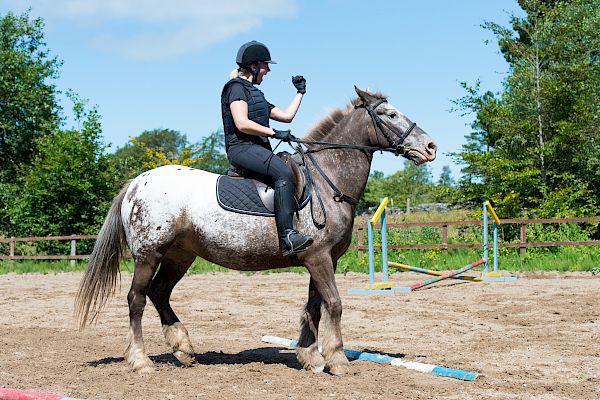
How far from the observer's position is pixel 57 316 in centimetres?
1041

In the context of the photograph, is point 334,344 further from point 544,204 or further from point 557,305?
point 544,204

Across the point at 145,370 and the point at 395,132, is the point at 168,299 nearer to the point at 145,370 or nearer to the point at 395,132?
the point at 145,370

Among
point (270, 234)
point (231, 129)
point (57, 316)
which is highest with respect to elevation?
point (231, 129)

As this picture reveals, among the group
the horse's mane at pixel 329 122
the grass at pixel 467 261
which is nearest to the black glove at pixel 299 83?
the horse's mane at pixel 329 122

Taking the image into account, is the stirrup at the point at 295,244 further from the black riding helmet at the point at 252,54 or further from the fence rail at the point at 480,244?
the fence rail at the point at 480,244

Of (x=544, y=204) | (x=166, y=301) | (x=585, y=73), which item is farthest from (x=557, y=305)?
(x=585, y=73)

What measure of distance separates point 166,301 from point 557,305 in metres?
6.34

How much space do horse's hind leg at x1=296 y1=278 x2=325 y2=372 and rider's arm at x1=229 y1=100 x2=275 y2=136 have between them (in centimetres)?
145

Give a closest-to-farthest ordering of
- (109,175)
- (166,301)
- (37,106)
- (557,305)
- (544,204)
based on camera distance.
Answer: (166,301)
(557,305)
(544,204)
(109,175)
(37,106)

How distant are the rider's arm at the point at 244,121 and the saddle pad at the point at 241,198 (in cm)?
49

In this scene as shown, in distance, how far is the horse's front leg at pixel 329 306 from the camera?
19.4 feet

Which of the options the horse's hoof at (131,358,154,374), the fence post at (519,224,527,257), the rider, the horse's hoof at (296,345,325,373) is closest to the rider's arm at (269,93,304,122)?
the rider

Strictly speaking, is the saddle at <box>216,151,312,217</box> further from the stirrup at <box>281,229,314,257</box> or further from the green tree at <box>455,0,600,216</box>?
the green tree at <box>455,0,600,216</box>

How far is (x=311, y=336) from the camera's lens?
6.22 m
